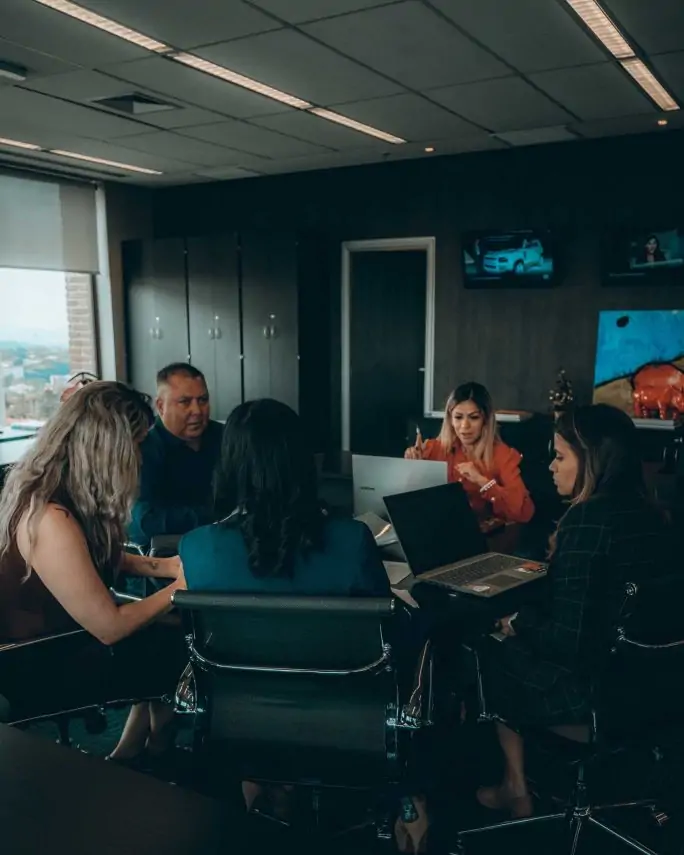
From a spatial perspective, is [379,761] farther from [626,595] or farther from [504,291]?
[504,291]

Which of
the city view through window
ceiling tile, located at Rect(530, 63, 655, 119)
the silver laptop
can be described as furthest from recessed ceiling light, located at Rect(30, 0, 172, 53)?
the city view through window

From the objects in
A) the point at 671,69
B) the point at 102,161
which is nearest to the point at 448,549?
the point at 671,69

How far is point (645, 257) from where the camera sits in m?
5.27

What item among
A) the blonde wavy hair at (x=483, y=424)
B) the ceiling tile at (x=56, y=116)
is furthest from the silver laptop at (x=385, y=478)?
the ceiling tile at (x=56, y=116)

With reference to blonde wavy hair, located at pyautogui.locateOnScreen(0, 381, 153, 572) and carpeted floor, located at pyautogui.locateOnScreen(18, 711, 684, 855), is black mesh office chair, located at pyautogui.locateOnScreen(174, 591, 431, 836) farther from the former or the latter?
blonde wavy hair, located at pyautogui.locateOnScreen(0, 381, 153, 572)

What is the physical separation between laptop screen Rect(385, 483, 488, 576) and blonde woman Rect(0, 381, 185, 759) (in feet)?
2.16

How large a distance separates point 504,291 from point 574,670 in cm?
437

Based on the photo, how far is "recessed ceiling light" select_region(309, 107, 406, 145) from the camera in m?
4.50

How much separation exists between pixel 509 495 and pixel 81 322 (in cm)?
522

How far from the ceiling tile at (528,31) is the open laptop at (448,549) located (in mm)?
1953

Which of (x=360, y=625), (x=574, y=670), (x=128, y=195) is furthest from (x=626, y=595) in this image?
(x=128, y=195)

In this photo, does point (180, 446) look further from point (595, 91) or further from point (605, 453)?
point (595, 91)

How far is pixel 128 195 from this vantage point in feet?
23.4

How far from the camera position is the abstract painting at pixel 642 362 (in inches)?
208
